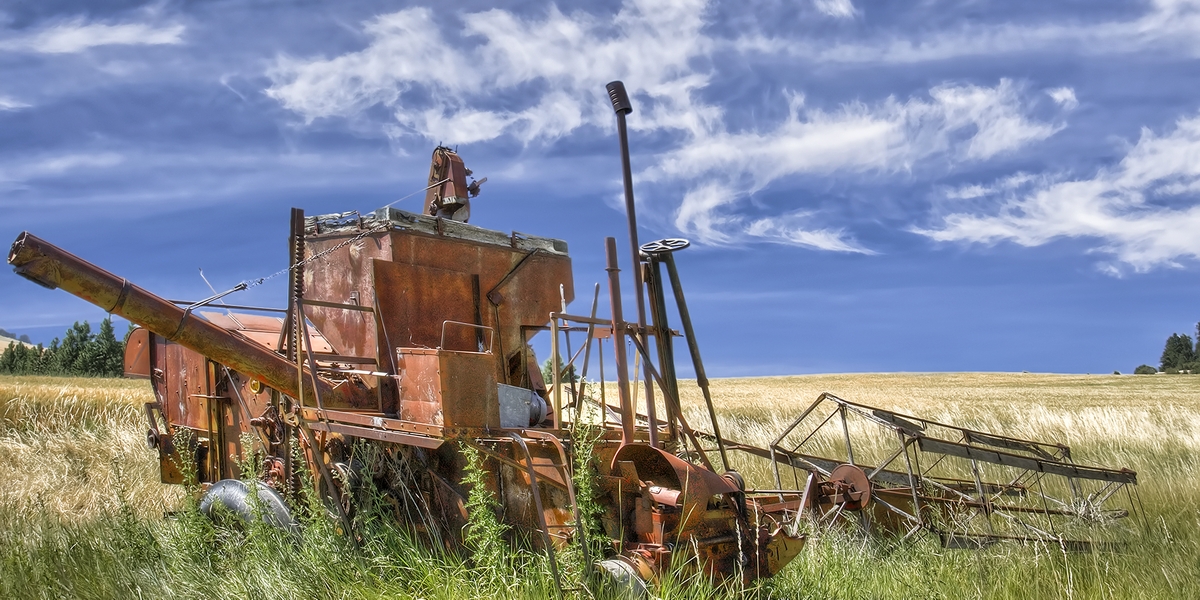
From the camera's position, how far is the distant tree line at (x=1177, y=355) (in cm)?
6881

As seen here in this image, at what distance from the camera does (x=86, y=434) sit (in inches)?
644

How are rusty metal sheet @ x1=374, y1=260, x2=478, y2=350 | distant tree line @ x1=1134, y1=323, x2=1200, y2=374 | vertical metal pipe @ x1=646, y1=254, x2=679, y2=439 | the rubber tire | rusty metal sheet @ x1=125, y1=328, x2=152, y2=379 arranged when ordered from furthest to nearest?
distant tree line @ x1=1134, y1=323, x2=1200, y2=374 → rusty metal sheet @ x1=125, y1=328, x2=152, y2=379 → rusty metal sheet @ x1=374, y1=260, x2=478, y2=350 → the rubber tire → vertical metal pipe @ x1=646, y1=254, x2=679, y2=439

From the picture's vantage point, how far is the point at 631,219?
6039mm

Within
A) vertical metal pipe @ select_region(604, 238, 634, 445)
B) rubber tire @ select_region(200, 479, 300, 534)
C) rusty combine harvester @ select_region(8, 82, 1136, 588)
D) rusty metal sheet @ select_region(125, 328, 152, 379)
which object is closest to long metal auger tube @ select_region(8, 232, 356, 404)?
rusty combine harvester @ select_region(8, 82, 1136, 588)

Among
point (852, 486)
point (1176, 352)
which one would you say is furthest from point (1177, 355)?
point (852, 486)

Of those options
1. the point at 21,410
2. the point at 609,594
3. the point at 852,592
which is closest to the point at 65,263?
the point at 609,594

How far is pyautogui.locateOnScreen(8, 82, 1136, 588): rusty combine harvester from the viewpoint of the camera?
591 centimetres

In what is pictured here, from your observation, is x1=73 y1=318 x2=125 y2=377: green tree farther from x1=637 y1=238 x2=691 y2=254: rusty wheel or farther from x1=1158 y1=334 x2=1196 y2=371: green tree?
x1=1158 y1=334 x2=1196 y2=371: green tree

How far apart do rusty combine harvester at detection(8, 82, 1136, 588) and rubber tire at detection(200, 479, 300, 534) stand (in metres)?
0.03

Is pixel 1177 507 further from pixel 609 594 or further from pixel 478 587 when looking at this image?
pixel 478 587

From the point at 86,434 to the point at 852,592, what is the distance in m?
15.6

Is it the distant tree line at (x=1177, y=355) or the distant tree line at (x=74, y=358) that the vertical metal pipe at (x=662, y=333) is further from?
the distant tree line at (x=1177, y=355)

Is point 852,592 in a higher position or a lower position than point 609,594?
lower

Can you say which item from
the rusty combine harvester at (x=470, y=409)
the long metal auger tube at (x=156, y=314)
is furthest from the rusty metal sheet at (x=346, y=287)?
the long metal auger tube at (x=156, y=314)
